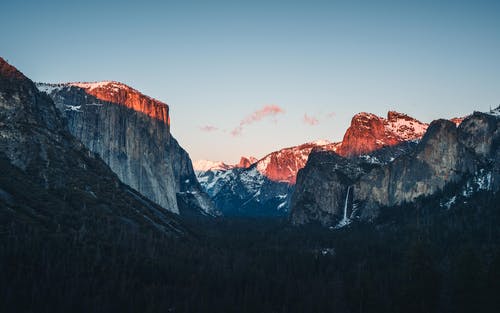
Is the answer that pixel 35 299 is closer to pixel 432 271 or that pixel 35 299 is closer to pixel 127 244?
pixel 127 244

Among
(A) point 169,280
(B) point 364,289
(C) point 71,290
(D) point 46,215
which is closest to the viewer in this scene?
(C) point 71,290

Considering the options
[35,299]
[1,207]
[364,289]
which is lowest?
[35,299]

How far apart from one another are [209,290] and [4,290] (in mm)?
54356

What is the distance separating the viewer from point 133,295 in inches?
5630

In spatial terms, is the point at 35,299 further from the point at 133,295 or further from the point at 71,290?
the point at 133,295

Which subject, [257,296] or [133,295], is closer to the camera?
[133,295]

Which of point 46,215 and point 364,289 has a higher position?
point 46,215

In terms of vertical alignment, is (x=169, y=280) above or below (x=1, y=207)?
below

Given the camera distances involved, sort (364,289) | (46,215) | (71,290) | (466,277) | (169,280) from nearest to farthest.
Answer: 1. (466,277)
2. (71,290)
3. (364,289)
4. (169,280)
5. (46,215)

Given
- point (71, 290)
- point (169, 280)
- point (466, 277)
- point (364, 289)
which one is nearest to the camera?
point (466, 277)

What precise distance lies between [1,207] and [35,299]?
155ft

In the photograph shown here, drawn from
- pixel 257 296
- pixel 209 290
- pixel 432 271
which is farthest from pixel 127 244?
pixel 432 271

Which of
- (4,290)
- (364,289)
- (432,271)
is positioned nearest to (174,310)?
(4,290)

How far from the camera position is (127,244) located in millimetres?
186500
